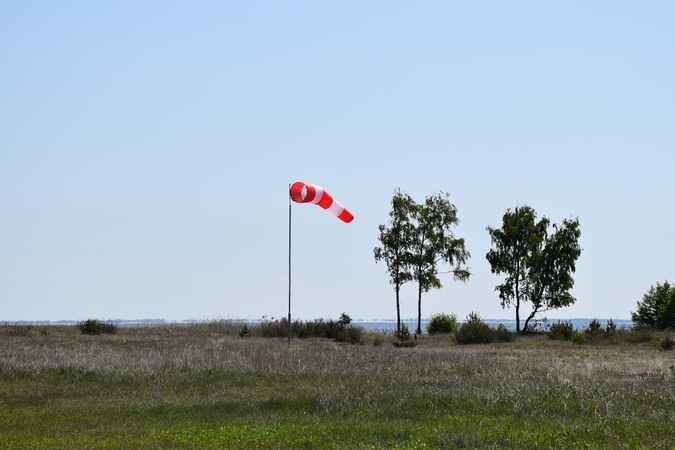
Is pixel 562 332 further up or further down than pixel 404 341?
further up

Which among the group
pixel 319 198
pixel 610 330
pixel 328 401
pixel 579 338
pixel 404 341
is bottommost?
pixel 328 401

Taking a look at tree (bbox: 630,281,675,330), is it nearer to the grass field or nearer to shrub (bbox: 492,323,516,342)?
shrub (bbox: 492,323,516,342)

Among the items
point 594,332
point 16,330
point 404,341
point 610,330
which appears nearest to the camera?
point 404,341

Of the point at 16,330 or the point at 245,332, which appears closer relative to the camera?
the point at 16,330

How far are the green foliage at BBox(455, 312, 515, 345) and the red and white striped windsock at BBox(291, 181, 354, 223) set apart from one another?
46.8 ft

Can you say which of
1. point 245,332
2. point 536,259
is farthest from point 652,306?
point 245,332

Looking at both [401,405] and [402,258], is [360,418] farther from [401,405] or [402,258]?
[402,258]

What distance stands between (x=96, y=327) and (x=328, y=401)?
32.0m

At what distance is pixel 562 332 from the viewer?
4369cm

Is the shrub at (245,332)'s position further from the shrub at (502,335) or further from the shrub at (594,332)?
the shrub at (594,332)

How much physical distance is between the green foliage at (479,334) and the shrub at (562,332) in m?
2.45

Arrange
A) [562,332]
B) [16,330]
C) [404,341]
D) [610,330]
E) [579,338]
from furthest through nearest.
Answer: [562,332]
[610,330]
[16,330]
[579,338]
[404,341]

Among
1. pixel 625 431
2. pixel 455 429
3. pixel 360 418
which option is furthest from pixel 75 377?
pixel 625 431

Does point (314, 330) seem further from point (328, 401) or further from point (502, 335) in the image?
point (328, 401)
